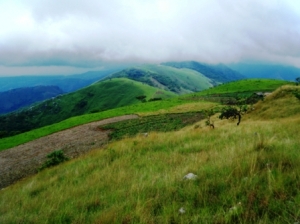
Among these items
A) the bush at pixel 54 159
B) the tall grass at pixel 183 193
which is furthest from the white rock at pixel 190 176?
the bush at pixel 54 159

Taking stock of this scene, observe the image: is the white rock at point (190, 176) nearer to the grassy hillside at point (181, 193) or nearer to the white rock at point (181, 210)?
the grassy hillside at point (181, 193)

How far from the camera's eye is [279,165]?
5.28 metres

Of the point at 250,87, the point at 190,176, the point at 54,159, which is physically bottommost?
the point at 250,87

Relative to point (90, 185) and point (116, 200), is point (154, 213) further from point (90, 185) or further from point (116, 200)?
point (90, 185)

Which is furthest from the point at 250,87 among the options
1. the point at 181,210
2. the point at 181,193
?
the point at 181,210

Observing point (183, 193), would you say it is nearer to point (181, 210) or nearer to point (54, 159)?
point (181, 210)

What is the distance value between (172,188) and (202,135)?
21.9 ft

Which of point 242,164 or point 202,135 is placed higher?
point 242,164

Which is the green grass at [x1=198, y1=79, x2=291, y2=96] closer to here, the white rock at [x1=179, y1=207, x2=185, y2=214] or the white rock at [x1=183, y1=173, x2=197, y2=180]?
the white rock at [x1=183, y1=173, x2=197, y2=180]

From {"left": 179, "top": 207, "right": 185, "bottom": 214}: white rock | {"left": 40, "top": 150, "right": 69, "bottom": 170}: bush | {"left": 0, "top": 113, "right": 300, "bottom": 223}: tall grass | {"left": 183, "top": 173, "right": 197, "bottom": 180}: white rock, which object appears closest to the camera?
{"left": 0, "top": 113, "right": 300, "bottom": 223}: tall grass

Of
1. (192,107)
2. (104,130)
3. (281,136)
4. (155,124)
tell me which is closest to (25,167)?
(104,130)

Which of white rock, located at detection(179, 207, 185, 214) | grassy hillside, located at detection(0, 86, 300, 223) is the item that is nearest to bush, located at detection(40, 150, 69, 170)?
grassy hillside, located at detection(0, 86, 300, 223)

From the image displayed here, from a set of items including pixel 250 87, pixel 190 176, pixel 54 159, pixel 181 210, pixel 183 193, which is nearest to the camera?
pixel 181 210

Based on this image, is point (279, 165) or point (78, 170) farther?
point (78, 170)
